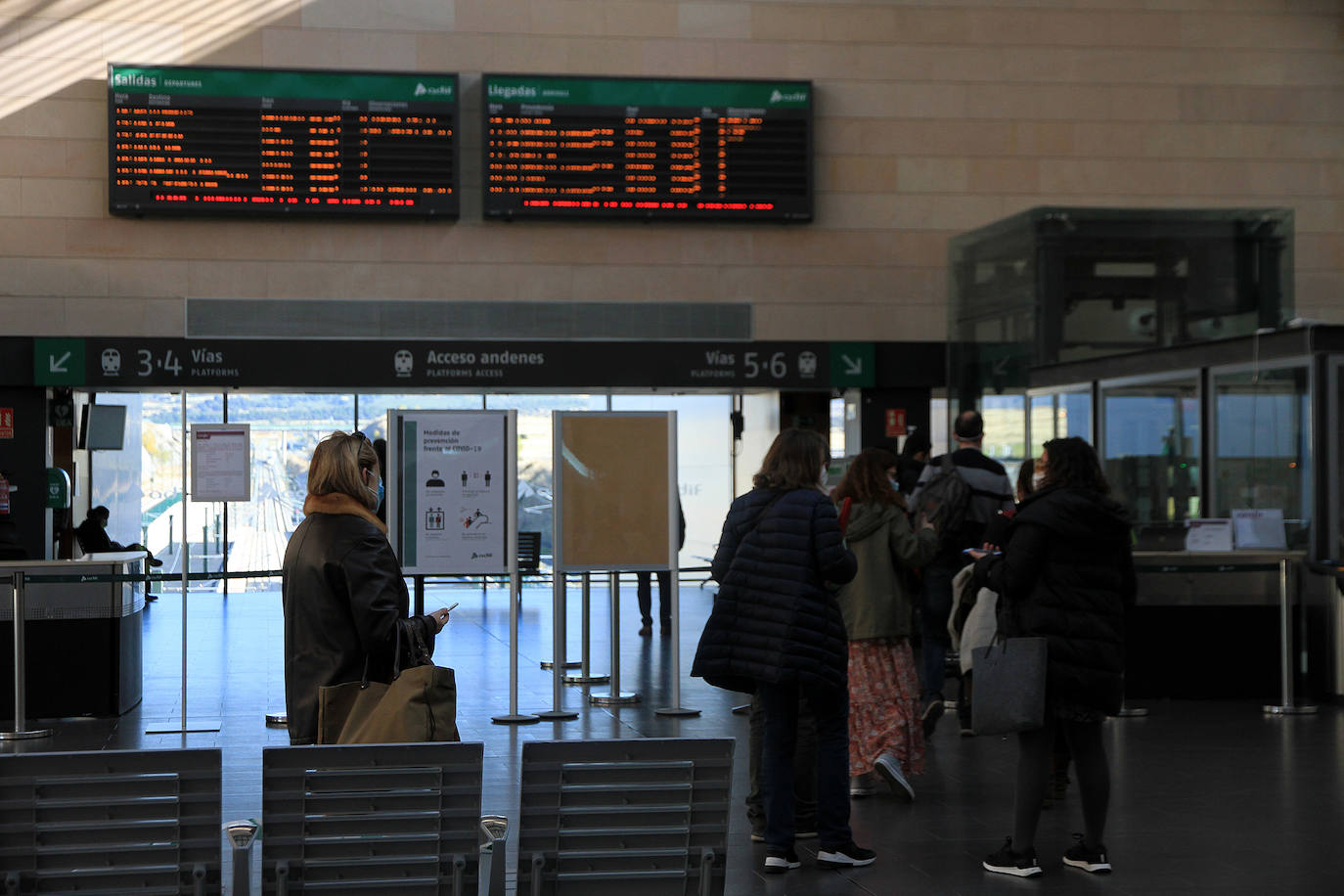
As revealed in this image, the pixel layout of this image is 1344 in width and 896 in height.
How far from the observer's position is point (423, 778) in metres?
3.75

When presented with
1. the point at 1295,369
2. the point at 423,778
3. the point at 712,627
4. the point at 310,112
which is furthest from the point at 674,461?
the point at 310,112

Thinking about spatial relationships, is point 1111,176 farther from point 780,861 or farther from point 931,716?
point 780,861

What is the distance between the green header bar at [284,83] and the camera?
560 inches

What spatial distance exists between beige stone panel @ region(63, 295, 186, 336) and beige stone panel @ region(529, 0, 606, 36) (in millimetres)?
4639

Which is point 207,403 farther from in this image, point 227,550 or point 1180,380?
point 1180,380

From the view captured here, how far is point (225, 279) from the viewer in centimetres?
1469

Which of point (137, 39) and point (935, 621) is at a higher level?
point (137, 39)

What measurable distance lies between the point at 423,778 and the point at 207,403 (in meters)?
17.3

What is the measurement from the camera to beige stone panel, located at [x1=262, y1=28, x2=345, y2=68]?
583 inches

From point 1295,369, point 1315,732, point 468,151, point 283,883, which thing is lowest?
point 1315,732

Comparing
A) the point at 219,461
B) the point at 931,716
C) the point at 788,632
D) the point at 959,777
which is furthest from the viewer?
the point at 219,461

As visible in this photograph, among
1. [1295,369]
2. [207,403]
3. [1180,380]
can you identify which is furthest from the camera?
[207,403]

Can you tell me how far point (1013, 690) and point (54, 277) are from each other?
11.8m

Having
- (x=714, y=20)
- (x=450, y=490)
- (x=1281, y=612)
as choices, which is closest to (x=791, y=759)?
(x=450, y=490)
